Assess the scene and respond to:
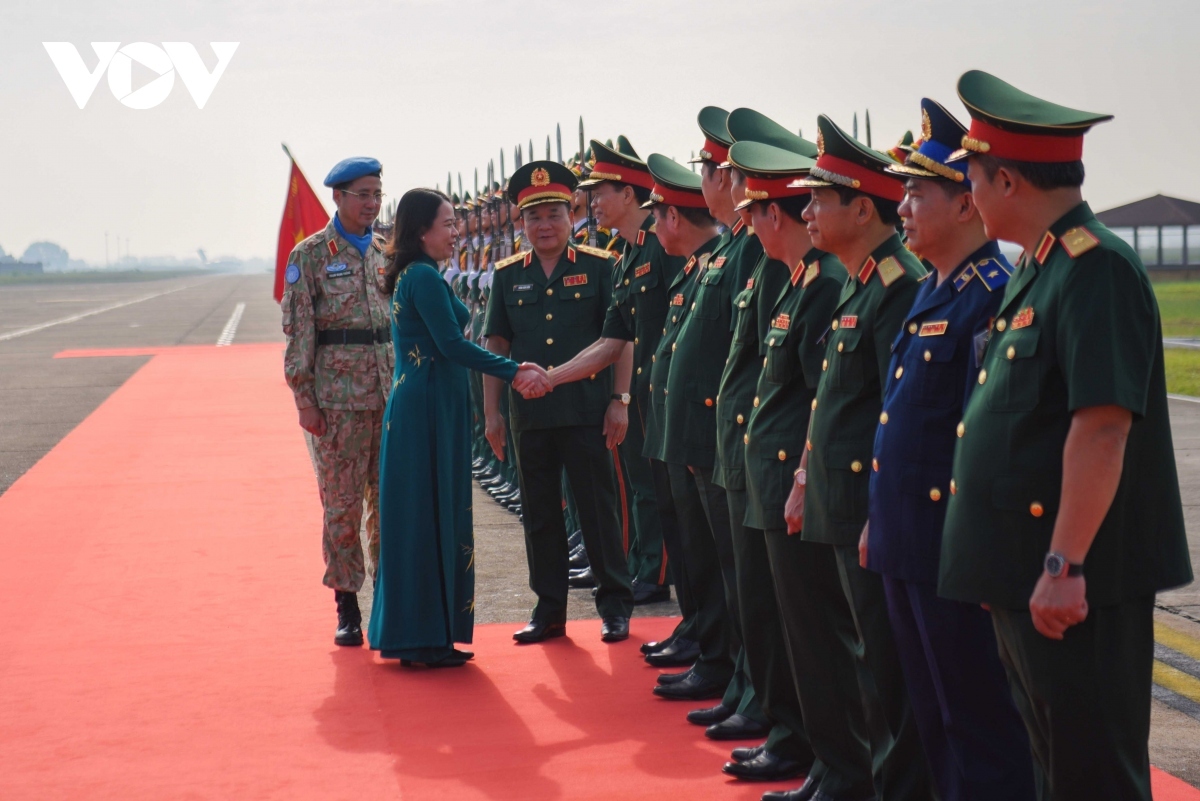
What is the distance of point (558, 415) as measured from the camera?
5707 millimetres

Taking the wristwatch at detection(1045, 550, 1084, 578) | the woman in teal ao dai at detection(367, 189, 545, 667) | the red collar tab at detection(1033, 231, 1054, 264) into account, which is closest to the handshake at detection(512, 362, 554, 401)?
the woman in teal ao dai at detection(367, 189, 545, 667)

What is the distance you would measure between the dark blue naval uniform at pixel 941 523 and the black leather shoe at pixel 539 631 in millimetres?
2816

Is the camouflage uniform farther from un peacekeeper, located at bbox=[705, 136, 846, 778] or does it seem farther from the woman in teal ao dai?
un peacekeeper, located at bbox=[705, 136, 846, 778]

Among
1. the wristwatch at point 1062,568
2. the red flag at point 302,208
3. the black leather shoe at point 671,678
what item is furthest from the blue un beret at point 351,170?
the red flag at point 302,208

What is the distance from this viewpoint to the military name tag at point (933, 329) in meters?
2.93

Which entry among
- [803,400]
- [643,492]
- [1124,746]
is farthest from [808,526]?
[643,492]

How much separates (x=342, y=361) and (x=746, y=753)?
2.57 meters

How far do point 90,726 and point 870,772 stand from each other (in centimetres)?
255

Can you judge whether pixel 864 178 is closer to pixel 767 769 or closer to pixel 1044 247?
pixel 1044 247

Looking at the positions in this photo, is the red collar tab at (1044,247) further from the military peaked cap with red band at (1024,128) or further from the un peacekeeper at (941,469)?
the un peacekeeper at (941,469)

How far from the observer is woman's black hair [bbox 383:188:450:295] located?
537 cm

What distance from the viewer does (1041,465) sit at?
2.56 m

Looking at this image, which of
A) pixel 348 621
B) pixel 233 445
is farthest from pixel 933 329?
pixel 233 445

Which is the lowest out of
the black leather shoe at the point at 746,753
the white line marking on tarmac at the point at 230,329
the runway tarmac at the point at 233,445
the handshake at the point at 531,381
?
the white line marking on tarmac at the point at 230,329
